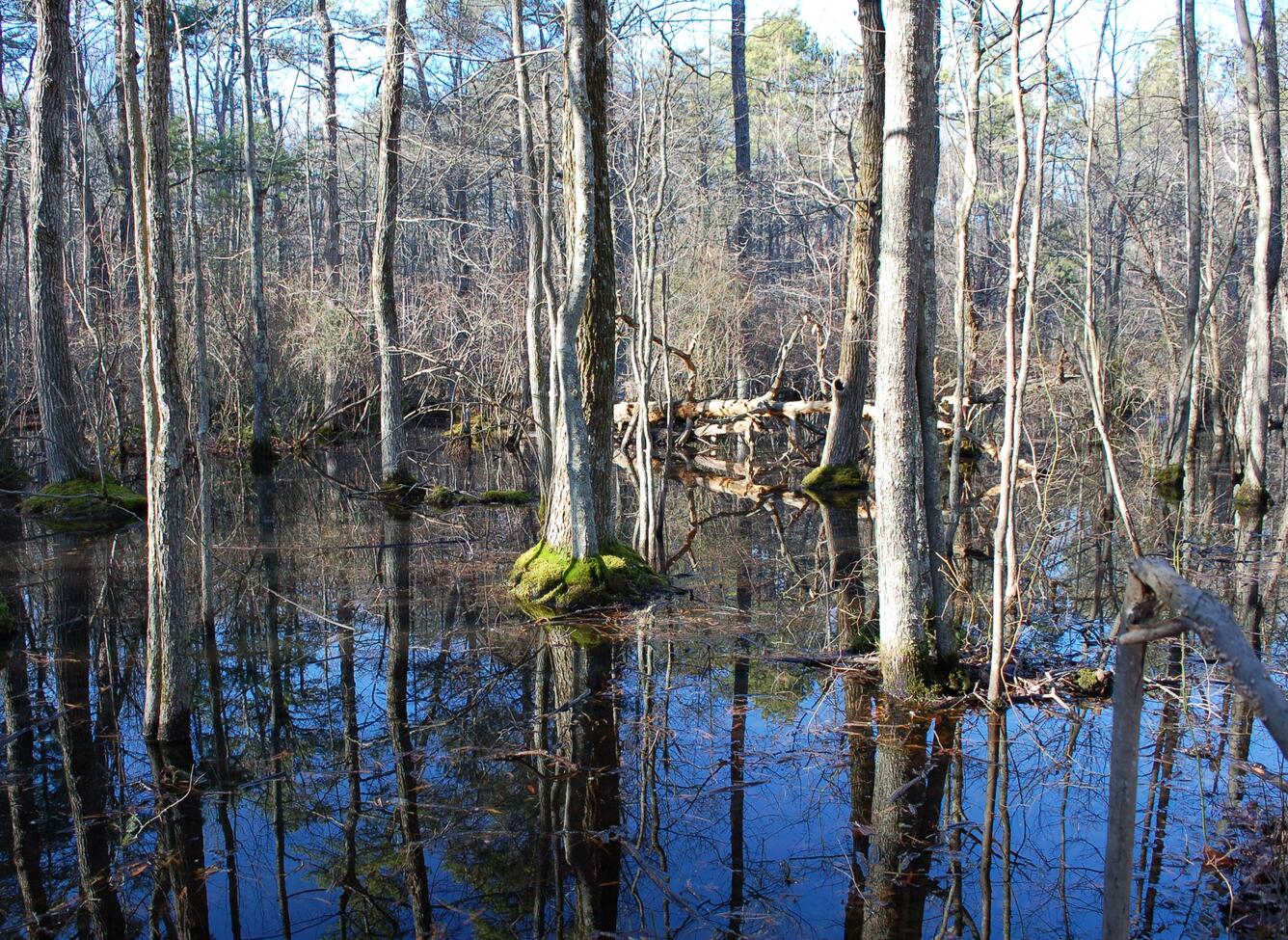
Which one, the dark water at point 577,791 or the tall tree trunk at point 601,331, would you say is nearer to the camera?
the dark water at point 577,791

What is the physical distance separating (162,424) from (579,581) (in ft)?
13.5

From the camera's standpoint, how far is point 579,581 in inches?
344

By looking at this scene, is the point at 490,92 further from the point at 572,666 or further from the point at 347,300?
the point at 347,300

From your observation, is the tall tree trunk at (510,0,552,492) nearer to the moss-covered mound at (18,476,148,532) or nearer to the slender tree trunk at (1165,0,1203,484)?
the moss-covered mound at (18,476,148,532)

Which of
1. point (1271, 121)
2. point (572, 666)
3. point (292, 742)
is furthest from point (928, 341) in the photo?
point (1271, 121)

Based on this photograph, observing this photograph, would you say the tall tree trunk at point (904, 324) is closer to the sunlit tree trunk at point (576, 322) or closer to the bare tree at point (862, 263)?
the sunlit tree trunk at point (576, 322)

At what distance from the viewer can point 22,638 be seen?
7941mm

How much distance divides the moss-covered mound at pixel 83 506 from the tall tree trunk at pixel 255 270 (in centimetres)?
564

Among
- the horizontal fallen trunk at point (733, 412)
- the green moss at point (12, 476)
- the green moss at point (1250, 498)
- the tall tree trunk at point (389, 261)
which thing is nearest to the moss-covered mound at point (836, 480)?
the horizontal fallen trunk at point (733, 412)

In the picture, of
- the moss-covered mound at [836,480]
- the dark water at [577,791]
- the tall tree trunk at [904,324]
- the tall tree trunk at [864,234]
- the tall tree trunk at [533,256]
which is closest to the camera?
the dark water at [577,791]

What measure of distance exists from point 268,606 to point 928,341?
21.1 ft

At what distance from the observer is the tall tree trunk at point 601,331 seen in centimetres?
894

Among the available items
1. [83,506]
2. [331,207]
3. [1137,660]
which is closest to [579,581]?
[1137,660]

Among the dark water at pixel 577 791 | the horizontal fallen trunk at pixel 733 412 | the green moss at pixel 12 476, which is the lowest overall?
the dark water at pixel 577 791
